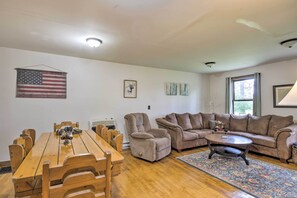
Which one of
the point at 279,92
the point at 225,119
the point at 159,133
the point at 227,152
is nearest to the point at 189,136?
the point at 159,133

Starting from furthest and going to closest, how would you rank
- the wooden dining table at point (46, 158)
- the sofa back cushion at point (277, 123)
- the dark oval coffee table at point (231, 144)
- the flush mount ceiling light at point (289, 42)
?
the sofa back cushion at point (277, 123), the dark oval coffee table at point (231, 144), the flush mount ceiling light at point (289, 42), the wooden dining table at point (46, 158)

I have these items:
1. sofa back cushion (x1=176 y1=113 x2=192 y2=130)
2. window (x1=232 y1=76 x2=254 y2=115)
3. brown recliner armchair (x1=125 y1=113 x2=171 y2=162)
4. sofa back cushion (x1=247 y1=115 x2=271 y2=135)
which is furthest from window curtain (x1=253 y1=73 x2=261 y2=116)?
brown recliner armchair (x1=125 y1=113 x2=171 y2=162)

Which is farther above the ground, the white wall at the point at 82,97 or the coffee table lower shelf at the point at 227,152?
the white wall at the point at 82,97

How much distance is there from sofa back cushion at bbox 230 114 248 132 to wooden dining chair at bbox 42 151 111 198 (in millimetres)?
4517

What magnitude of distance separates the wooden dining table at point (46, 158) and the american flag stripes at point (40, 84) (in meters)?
1.85

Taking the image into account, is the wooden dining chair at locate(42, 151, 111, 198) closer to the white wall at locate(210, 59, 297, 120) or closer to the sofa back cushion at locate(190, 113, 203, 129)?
the sofa back cushion at locate(190, 113, 203, 129)

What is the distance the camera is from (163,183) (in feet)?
8.28

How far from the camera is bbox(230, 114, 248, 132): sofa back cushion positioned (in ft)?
15.0

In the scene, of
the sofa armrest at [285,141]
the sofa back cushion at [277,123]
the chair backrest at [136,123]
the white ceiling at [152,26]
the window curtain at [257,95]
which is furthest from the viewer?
the window curtain at [257,95]

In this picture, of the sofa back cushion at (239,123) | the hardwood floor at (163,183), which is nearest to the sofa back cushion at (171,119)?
the hardwood floor at (163,183)

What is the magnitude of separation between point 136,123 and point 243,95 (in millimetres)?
3640

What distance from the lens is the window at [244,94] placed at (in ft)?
15.3

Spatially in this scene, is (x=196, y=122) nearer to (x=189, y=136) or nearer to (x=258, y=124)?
(x=189, y=136)

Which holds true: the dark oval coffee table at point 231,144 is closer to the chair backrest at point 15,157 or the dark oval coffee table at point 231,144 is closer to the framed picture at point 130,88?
the framed picture at point 130,88
